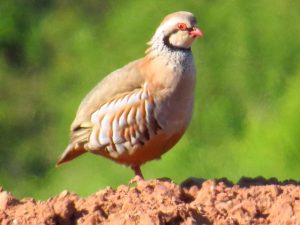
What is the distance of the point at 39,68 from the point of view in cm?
2511

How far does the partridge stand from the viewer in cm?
825

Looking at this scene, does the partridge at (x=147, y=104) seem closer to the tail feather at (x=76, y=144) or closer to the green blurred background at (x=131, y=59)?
the tail feather at (x=76, y=144)

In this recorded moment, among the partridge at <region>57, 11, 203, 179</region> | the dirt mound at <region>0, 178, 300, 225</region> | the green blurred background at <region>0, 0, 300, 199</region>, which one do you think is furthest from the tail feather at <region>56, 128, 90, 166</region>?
→ the green blurred background at <region>0, 0, 300, 199</region>

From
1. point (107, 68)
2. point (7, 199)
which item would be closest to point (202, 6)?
point (107, 68)

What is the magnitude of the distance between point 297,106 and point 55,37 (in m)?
9.49

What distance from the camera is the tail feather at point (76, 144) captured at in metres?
8.69

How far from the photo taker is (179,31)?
8.54 m

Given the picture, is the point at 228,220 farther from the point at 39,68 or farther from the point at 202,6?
the point at 39,68

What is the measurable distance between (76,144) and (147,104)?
665 millimetres

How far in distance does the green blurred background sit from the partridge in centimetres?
607

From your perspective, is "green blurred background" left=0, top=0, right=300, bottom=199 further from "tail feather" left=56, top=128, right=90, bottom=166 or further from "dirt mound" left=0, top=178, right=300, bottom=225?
"dirt mound" left=0, top=178, right=300, bottom=225

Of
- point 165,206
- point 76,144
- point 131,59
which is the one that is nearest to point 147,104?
point 76,144

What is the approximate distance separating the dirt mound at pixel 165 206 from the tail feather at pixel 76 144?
5.94 ft

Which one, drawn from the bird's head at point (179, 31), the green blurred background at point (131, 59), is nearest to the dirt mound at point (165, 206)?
the bird's head at point (179, 31)
